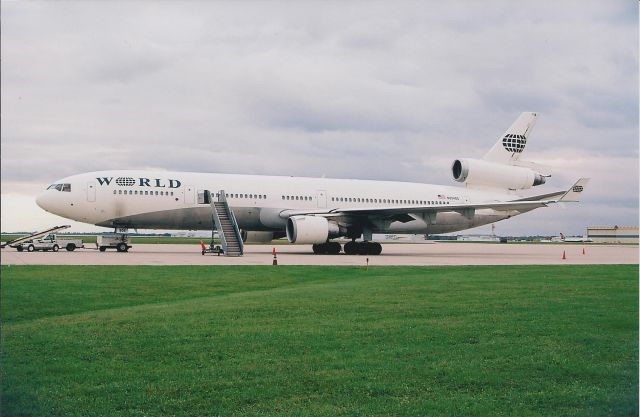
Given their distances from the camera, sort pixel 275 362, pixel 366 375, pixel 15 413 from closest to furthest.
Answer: pixel 15 413, pixel 366 375, pixel 275 362

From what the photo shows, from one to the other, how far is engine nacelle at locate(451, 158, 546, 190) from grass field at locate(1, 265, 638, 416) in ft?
89.9

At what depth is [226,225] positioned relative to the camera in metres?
32.6

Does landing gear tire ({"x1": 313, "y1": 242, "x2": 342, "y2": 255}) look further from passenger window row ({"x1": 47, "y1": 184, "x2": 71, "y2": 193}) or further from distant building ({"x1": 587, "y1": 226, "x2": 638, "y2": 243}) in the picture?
distant building ({"x1": 587, "y1": 226, "x2": 638, "y2": 243})

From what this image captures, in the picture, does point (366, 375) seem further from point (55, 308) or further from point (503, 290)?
point (503, 290)

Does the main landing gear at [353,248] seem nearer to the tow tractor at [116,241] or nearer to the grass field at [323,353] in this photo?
the tow tractor at [116,241]

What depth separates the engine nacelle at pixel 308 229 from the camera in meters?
32.0

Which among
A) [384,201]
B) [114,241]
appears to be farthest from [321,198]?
[114,241]

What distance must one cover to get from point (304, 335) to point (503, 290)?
22.0ft

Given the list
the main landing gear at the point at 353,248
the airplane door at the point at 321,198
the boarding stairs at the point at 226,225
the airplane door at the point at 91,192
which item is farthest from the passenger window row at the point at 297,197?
the airplane door at the point at 91,192

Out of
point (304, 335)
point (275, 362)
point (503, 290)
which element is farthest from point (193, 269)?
point (275, 362)

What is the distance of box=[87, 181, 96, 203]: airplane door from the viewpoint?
31.3 metres

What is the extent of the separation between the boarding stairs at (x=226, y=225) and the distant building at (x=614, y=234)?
8704 cm

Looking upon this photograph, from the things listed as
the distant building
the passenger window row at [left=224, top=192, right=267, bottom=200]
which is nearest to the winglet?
the passenger window row at [left=224, top=192, right=267, bottom=200]

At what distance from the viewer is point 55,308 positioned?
11992mm
